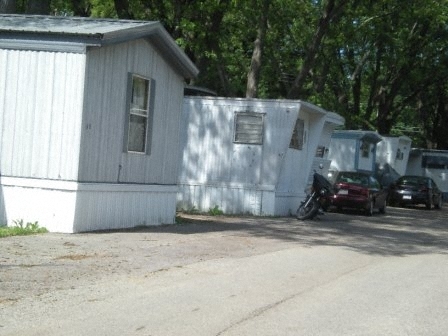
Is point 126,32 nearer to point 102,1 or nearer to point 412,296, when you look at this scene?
point 412,296

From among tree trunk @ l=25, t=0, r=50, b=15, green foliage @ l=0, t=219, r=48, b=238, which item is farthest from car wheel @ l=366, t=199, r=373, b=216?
green foliage @ l=0, t=219, r=48, b=238

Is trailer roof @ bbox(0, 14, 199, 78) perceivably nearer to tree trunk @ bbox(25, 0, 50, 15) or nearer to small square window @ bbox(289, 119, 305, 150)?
tree trunk @ bbox(25, 0, 50, 15)

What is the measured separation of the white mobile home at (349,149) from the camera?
102 ft

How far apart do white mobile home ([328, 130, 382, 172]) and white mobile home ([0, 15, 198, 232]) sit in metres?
18.4

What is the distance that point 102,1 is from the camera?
24641 millimetres

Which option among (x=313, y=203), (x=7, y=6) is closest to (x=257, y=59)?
(x=313, y=203)

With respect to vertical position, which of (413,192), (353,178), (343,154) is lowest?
(413,192)

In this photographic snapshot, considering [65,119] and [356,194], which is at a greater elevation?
[65,119]

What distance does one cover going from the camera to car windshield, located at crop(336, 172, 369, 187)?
25.3m

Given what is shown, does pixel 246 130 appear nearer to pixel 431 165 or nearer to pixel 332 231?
pixel 332 231

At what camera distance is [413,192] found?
→ 103ft

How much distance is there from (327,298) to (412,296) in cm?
129

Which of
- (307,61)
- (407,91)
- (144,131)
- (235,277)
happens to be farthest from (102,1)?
(407,91)

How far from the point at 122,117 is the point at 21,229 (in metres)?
2.93
